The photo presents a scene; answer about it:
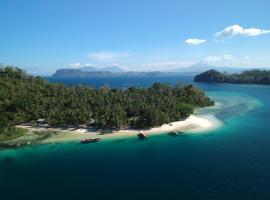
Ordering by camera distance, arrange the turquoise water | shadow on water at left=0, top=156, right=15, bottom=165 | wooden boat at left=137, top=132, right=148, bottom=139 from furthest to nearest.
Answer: wooden boat at left=137, top=132, right=148, bottom=139, shadow on water at left=0, top=156, right=15, bottom=165, the turquoise water

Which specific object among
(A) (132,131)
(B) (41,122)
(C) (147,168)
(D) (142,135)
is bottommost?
→ (C) (147,168)

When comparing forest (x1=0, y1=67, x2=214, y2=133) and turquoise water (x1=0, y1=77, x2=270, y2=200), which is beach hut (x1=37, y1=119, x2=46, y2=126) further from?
turquoise water (x1=0, y1=77, x2=270, y2=200)

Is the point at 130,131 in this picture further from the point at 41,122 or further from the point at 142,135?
the point at 41,122

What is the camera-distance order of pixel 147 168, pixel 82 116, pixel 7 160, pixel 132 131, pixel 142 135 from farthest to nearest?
pixel 82 116
pixel 132 131
pixel 142 135
pixel 7 160
pixel 147 168

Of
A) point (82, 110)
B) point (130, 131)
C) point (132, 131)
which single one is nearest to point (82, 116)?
point (82, 110)

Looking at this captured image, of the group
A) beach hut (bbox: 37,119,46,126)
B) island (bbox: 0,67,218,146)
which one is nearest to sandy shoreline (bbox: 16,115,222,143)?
island (bbox: 0,67,218,146)

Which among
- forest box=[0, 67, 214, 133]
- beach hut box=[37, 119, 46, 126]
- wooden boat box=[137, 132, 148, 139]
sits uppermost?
forest box=[0, 67, 214, 133]

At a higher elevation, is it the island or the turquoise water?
the island

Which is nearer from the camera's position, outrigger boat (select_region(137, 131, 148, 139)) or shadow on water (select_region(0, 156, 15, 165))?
shadow on water (select_region(0, 156, 15, 165))

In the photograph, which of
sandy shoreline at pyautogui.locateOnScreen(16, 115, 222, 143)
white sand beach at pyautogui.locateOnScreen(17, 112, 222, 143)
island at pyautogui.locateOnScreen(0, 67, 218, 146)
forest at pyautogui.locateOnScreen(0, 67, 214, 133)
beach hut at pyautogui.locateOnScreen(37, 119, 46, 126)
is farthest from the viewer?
beach hut at pyautogui.locateOnScreen(37, 119, 46, 126)

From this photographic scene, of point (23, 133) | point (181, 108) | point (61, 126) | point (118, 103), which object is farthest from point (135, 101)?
point (23, 133)
